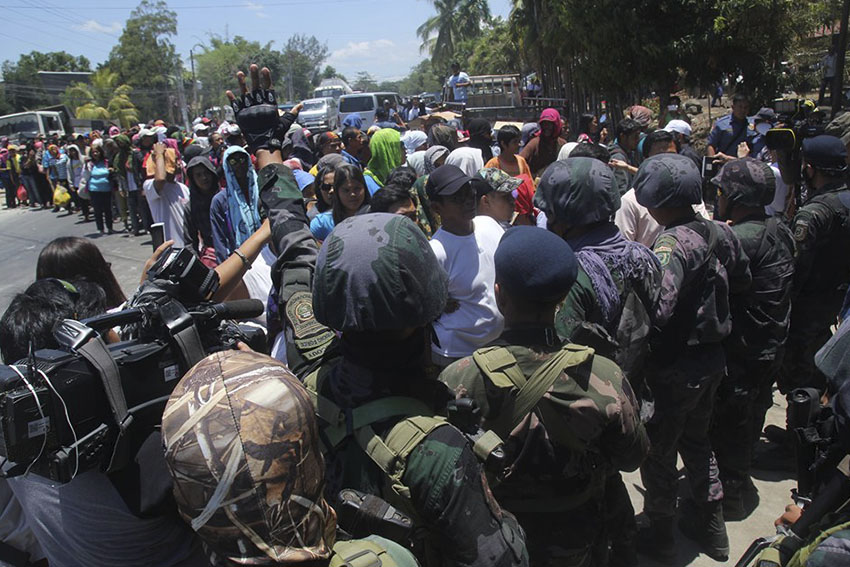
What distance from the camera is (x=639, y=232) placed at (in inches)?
155

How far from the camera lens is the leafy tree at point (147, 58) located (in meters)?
61.5

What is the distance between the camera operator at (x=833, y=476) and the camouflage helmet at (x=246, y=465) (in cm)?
131

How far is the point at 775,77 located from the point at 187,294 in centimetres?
1188

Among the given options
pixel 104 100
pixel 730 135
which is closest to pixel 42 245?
pixel 730 135

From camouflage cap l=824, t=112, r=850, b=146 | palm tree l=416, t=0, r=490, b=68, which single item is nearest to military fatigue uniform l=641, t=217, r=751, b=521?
camouflage cap l=824, t=112, r=850, b=146

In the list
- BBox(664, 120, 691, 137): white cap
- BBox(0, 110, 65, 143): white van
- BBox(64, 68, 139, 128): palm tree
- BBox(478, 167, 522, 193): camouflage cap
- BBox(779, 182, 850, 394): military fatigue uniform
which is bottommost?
BBox(779, 182, 850, 394): military fatigue uniform

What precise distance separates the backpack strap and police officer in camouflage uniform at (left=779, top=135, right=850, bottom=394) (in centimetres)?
275

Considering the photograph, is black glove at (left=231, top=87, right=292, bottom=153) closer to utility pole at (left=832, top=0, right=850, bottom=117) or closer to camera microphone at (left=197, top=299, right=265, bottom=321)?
camera microphone at (left=197, top=299, right=265, bottom=321)

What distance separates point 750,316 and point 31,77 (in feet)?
269

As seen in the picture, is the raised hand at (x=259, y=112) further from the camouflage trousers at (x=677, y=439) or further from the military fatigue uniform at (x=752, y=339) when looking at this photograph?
the military fatigue uniform at (x=752, y=339)

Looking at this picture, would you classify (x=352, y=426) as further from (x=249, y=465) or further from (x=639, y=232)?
(x=639, y=232)

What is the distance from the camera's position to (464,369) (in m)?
1.93

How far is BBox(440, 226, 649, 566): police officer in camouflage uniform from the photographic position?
186 centimetres

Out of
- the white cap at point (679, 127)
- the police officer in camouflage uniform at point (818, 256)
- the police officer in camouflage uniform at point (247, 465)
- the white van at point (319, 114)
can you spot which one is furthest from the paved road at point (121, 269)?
the white van at point (319, 114)
